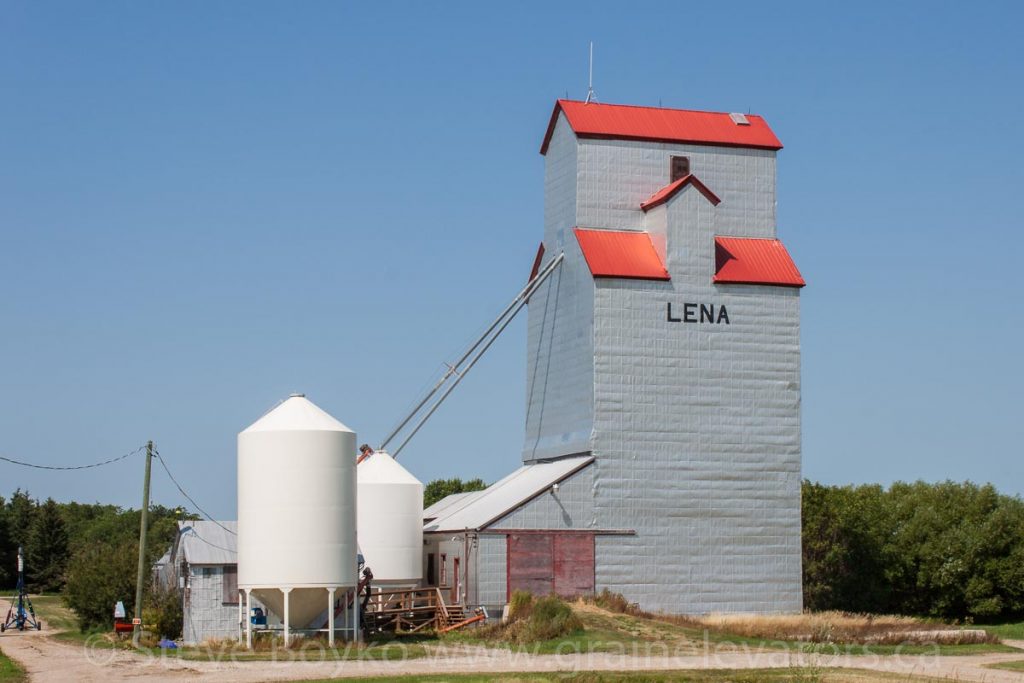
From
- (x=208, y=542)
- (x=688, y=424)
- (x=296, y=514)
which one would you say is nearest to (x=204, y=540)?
(x=208, y=542)

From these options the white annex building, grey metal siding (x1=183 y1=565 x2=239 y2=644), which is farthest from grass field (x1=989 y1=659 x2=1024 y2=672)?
grey metal siding (x1=183 y1=565 x2=239 y2=644)

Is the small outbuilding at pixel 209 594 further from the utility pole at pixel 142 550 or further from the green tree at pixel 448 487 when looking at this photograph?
the green tree at pixel 448 487

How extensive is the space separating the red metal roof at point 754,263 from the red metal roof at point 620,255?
8.51ft

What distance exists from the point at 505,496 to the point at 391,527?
494 centimetres

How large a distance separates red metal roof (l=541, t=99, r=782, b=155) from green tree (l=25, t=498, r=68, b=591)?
6156cm

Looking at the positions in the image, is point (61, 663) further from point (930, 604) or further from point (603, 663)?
point (930, 604)

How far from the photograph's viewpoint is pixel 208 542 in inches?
2159

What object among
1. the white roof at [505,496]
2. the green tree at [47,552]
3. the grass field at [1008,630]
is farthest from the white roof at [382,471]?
the green tree at [47,552]

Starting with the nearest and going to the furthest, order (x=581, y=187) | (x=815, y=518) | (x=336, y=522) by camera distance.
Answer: (x=336, y=522), (x=581, y=187), (x=815, y=518)

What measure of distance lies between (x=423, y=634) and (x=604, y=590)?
7648 mm

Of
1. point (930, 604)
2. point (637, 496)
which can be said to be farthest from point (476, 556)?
point (930, 604)

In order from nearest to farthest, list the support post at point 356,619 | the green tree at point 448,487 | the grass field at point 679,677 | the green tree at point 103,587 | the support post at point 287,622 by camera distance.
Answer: the grass field at point 679,677 → the support post at point 287,622 → the support post at point 356,619 → the green tree at point 103,587 → the green tree at point 448,487

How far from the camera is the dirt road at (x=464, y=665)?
36.9 m

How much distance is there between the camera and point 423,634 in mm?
50875
